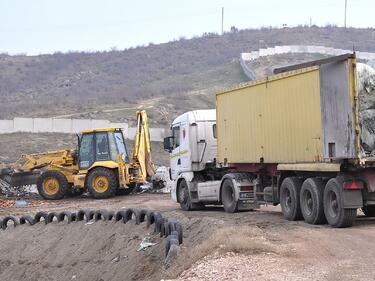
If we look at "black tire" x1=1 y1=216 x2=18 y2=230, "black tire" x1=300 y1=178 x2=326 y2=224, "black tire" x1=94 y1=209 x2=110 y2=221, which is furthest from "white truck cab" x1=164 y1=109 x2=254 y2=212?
"black tire" x1=300 y1=178 x2=326 y2=224

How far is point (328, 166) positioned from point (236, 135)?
5.57m

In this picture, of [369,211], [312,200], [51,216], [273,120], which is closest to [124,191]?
[51,216]

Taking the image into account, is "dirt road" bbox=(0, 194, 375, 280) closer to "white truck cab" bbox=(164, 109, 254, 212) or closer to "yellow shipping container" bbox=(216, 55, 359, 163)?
"white truck cab" bbox=(164, 109, 254, 212)

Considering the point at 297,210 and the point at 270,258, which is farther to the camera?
the point at 297,210

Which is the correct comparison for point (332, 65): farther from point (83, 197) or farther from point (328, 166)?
point (83, 197)

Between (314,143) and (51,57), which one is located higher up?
(51,57)

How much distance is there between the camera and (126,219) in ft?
67.7

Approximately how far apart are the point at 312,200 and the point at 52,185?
1773 centimetres

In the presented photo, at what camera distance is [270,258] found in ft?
39.8

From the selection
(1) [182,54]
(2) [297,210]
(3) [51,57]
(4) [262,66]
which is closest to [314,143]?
(2) [297,210]

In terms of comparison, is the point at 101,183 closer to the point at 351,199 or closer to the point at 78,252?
the point at 78,252

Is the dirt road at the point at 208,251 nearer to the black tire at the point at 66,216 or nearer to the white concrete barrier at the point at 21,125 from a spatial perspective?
the black tire at the point at 66,216

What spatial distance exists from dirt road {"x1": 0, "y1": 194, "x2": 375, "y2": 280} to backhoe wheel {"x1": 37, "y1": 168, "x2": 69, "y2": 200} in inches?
263

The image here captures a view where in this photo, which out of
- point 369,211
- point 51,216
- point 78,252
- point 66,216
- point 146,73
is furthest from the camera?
point 146,73
